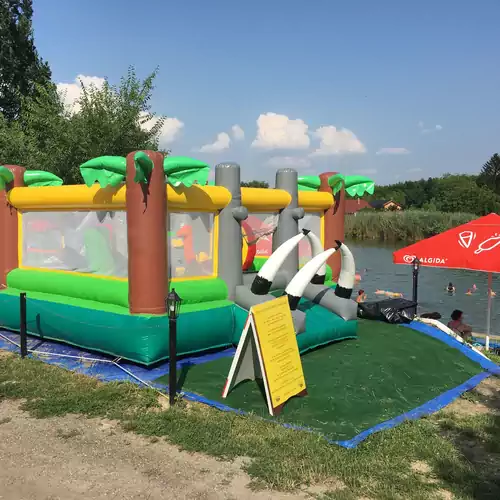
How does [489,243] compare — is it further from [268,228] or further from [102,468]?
[102,468]

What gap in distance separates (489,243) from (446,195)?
172 ft

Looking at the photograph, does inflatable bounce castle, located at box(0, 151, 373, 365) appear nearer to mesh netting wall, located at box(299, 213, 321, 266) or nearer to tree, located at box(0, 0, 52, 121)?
mesh netting wall, located at box(299, 213, 321, 266)

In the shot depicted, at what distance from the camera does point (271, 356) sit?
16.9 ft

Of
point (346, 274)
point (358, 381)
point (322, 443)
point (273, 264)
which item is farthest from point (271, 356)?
point (346, 274)

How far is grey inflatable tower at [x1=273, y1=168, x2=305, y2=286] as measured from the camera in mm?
8398

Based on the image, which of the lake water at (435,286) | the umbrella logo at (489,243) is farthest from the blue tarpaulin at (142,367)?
the lake water at (435,286)

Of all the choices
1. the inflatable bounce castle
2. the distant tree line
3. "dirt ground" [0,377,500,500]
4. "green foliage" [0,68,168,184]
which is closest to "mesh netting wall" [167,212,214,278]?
the inflatable bounce castle

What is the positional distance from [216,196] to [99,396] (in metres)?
3.07

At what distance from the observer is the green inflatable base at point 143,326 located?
243 inches

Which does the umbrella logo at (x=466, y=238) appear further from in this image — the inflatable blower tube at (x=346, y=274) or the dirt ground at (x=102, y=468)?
the dirt ground at (x=102, y=468)

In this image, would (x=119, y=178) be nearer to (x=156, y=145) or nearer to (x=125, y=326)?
(x=125, y=326)

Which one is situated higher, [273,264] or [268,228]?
[268,228]

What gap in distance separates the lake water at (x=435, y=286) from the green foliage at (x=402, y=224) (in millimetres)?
4436

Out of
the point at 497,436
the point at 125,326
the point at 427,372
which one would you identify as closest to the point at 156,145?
the point at 125,326
